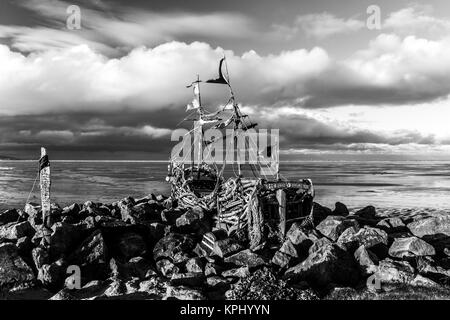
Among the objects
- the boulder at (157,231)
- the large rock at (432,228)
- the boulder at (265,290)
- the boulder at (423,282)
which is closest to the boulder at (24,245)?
the boulder at (157,231)

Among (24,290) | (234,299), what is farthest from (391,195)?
(24,290)

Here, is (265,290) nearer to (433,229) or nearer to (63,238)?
(63,238)

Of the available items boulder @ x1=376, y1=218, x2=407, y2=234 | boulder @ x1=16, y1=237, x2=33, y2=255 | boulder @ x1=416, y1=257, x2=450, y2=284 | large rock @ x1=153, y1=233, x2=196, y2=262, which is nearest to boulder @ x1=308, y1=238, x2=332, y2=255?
boulder @ x1=416, y1=257, x2=450, y2=284

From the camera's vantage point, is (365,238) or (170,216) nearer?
(365,238)

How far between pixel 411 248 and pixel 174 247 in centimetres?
1064

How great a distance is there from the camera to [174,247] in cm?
1742

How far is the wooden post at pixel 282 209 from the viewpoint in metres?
20.0

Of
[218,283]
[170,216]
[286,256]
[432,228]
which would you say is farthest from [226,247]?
[432,228]

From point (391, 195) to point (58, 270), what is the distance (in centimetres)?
4276

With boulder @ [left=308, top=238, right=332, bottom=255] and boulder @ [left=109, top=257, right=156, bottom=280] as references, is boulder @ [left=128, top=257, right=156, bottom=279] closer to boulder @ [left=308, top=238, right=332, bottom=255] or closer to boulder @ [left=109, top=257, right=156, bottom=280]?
boulder @ [left=109, top=257, right=156, bottom=280]

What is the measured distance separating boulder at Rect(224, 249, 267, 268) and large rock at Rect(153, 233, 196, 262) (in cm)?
199

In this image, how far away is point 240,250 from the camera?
17.7m

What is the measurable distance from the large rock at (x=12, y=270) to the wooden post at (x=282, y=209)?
11.8 meters
